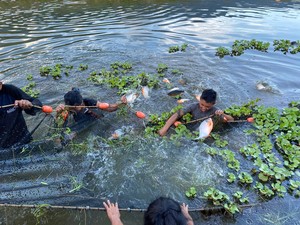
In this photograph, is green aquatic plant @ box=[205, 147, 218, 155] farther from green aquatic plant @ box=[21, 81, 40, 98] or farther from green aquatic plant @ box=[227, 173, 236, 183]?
green aquatic plant @ box=[21, 81, 40, 98]

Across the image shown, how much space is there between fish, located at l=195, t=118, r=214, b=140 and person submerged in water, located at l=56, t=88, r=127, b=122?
1899mm

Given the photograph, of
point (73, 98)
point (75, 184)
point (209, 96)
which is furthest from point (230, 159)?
point (73, 98)

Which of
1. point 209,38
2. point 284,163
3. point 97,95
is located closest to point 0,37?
point 97,95

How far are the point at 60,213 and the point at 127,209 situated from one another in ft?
3.37

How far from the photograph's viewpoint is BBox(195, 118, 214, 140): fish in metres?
5.54

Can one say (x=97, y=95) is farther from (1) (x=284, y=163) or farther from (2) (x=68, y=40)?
(2) (x=68, y=40)

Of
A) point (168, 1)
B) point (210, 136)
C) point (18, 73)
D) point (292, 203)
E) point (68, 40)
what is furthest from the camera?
point (168, 1)

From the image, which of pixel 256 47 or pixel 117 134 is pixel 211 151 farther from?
pixel 256 47

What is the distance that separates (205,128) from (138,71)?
14.7 ft

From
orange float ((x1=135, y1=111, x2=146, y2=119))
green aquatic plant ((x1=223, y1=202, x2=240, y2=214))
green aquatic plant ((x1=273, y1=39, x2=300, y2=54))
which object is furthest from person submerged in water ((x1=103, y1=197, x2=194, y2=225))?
green aquatic plant ((x1=273, y1=39, x2=300, y2=54))

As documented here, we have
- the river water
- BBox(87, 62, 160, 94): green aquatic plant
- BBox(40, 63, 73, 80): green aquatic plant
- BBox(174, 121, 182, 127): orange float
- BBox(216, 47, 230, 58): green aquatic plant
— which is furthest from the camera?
BBox(216, 47, 230, 58): green aquatic plant

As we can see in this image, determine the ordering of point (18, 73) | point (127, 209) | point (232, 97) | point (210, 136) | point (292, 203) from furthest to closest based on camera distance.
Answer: point (18, 73), point (232, 97), point (210, 136), point (292, 203), point (127, 209)

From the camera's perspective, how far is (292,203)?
13.9 feet

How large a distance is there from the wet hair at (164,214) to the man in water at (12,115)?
3.75 m
